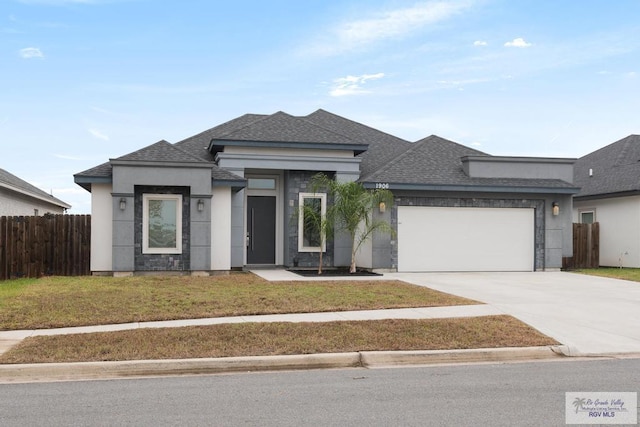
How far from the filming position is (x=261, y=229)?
22.5 metres

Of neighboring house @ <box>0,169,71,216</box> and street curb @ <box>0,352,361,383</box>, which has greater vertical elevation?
neighboring house @ <box>0,169,71,216</box>

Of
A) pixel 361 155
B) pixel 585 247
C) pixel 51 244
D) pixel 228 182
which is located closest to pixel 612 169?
pixel 585 247

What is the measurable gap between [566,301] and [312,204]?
10.2 m

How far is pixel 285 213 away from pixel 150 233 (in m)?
4.97

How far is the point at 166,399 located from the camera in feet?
21.7

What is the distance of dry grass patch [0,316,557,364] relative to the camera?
841cm

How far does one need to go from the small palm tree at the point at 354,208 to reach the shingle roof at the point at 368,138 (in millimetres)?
2895

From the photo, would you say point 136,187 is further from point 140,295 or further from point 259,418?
point 259,418

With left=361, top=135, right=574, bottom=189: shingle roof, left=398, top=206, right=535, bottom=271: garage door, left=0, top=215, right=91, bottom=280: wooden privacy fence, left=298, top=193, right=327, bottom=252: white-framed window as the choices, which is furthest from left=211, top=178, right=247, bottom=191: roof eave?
left=398, top=206, right=535, bottom=271: garage door

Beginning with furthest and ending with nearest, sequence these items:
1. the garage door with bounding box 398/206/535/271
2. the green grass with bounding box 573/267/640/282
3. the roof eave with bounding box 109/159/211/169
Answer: the garage door with bounding box 398/206/535/271 → the green grass with bounding box 573/267/640/282 → the roof eave with bounding box 109/159/211/169

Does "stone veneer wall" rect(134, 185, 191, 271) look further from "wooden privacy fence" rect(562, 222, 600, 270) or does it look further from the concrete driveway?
"wooden privacy fence" rect(562, 222, 600, 270)

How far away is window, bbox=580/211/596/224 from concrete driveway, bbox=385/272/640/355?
690cm

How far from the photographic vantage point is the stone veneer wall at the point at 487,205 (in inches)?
832

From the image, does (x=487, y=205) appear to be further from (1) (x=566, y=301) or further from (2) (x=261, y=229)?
(1) (x=566, y=301)
